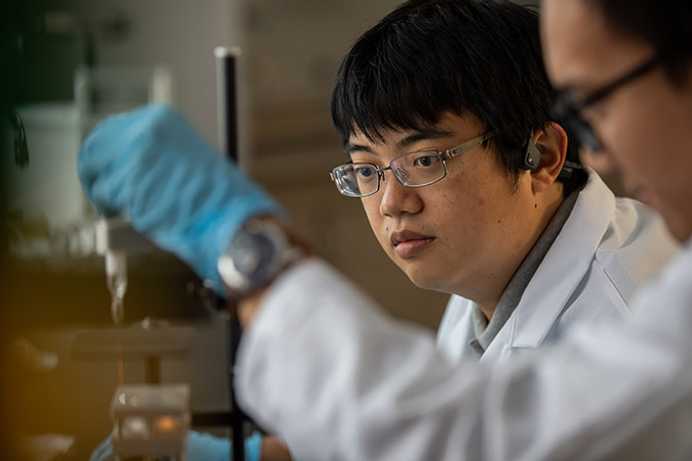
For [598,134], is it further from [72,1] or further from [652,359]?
[72,1]

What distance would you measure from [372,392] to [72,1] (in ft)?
10.9

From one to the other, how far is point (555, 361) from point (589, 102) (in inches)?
9.2

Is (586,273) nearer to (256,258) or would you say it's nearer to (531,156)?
(531,156)

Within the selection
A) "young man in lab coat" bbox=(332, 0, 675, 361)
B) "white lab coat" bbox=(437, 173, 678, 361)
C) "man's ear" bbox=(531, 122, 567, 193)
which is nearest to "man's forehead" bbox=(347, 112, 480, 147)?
"young man in lab coat" bbox=(332, 0, 675, 361)

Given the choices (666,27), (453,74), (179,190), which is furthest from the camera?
(453,74)

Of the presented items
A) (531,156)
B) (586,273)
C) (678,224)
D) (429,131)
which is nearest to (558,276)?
(586,273)

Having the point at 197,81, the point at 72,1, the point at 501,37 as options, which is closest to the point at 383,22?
the point at 501,37

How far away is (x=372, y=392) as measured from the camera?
799 millimetres

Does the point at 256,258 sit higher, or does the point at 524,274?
the point at 256,258

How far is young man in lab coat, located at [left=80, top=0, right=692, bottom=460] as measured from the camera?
757 millimetres

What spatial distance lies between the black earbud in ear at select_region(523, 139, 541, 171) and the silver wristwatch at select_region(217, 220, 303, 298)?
59 centimetres

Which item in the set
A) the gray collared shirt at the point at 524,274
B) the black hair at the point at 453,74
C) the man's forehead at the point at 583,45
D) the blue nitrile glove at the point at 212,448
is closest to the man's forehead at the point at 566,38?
the man's forehead at the point at 583,45

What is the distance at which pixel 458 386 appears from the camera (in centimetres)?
80

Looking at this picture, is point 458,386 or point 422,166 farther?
point 422,166
